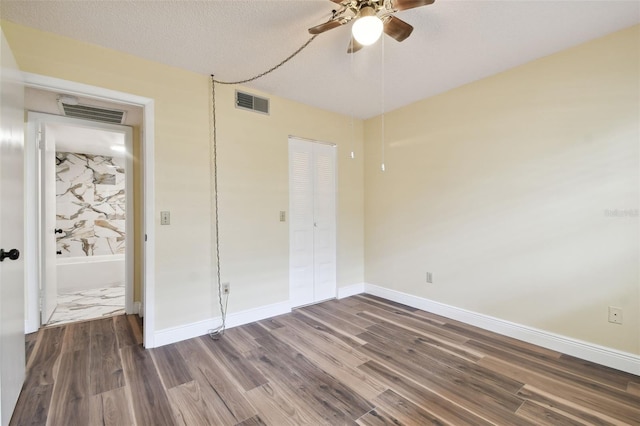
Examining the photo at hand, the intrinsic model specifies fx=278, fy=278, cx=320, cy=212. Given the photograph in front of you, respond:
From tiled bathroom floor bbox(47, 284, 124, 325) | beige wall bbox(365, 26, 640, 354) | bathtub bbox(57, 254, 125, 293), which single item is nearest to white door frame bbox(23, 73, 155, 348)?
tiled bathroom floor bbox(47, 284, 124, 325)

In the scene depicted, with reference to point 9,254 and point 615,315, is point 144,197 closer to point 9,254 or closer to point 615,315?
point 9,254

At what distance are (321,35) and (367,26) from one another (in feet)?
2.25

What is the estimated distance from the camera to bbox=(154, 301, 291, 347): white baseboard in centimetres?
252

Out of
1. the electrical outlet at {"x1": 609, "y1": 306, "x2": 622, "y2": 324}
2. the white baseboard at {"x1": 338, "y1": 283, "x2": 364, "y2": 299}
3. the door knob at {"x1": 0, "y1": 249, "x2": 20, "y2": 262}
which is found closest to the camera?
the door knob at {"x1": 0, "y1": 249, "x2": 20, "y2": 262}

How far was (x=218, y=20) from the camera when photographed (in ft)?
6.37

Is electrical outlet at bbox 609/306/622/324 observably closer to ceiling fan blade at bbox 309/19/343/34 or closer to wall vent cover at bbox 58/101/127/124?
ceiling fan blade at bbox 309/19/343/34

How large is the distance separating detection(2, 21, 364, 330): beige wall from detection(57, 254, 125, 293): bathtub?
3.11 meters

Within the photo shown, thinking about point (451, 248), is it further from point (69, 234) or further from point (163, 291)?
point (69, 234)

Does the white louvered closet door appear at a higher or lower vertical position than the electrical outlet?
higher

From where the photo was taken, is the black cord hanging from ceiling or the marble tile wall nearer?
the black cord hanging from ceiling

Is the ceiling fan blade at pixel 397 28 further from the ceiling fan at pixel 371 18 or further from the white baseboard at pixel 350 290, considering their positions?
the white baseboard at pixel 350 290

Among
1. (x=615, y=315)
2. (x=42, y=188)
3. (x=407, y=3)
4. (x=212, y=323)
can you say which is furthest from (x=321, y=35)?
(x=42, y=188)

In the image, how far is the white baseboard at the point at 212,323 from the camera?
252cm

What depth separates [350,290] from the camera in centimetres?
397
